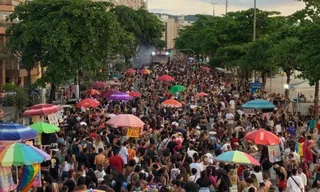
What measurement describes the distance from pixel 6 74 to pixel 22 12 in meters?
16.3

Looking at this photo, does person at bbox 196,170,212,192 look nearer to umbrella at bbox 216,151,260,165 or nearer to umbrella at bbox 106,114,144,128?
umbrella at bbox 216,151,260,165

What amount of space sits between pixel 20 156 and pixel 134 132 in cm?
686

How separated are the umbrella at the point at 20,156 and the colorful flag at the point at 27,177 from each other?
37 centimetres

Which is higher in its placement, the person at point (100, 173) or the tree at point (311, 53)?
the tree at point (311, 53)

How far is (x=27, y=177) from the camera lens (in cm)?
1114

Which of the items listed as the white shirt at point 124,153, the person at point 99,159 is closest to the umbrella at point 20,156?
the person at point 99,159

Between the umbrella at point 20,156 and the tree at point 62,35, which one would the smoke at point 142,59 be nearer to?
the tree at point 62,35

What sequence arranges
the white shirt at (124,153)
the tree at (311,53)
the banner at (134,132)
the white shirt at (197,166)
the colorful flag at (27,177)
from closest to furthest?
1. the colorful flag at (27,177)
2. the white shirt at (197,166)
3. the white shirt at (124,153)
4. the banner at (134,132)
5. the tree at (311,53)

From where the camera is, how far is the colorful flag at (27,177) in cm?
1108

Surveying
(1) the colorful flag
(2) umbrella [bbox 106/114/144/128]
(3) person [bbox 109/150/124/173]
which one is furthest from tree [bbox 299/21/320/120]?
(1) the colorful flag

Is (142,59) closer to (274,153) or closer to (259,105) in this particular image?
(259,105)

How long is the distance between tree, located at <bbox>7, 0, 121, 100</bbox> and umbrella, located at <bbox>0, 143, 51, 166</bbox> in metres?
17.5

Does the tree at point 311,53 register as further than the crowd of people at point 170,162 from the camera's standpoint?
Yes

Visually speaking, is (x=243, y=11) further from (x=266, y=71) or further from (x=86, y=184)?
(x=86, y=184)
